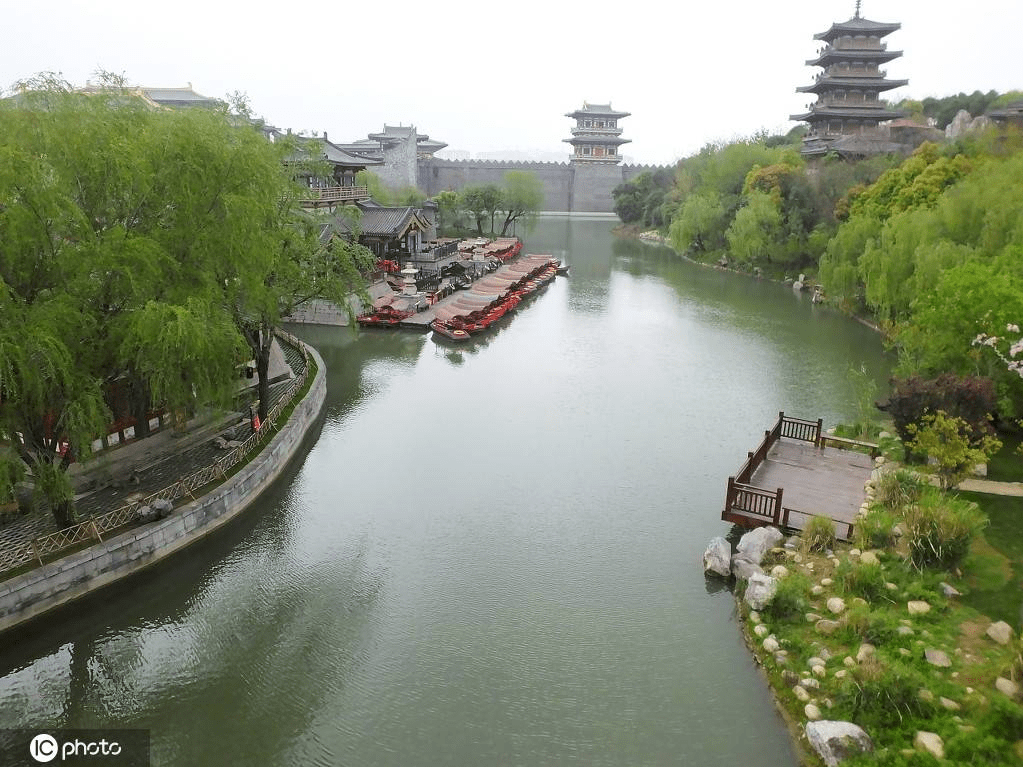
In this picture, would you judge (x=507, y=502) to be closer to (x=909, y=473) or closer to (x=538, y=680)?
(x=538, y=680)

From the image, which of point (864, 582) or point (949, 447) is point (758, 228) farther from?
point (864, 582)

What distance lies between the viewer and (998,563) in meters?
10.3

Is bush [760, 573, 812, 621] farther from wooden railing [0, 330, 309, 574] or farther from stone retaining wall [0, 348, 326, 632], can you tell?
wooden railing [0, 330, 309, 574]

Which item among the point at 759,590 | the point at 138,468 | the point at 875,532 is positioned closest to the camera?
the point at 759,590

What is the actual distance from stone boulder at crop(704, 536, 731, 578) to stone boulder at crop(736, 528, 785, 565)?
0.19m

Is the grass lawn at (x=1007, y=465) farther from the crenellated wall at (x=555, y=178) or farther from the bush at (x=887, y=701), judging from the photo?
the crenellated wall at (x=555, y=178)

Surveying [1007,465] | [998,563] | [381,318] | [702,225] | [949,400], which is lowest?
[998,563]

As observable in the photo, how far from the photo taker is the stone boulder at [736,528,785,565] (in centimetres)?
1093

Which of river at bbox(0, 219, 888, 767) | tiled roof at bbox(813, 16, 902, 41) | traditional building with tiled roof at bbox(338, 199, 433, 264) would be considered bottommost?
river at bbox(0, 219, 888, 767)

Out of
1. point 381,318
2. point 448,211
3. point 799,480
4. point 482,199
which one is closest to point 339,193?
point 381,318

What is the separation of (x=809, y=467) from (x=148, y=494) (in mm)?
11992

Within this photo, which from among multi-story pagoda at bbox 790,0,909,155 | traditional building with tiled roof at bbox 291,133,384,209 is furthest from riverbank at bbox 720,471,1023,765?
multi-story pagoda at bbox 790,0,909,155

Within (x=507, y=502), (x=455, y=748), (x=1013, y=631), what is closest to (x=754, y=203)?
(x=507, y=502)

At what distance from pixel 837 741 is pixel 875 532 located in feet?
13.8
